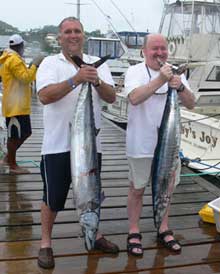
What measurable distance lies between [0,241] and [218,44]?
800 centimetres

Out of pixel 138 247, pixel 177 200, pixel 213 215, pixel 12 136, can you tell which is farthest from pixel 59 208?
pixel 12 136

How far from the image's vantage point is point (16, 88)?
4.60 m

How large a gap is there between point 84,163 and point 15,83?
2.32 m

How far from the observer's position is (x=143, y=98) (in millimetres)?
2703

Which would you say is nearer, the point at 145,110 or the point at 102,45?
the point at 145,110

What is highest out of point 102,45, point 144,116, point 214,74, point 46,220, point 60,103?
point 60,103

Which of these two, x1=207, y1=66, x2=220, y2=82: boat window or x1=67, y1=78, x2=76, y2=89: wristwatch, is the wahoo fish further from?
x1=207, y1=66, x2=220, y2=82: boat window

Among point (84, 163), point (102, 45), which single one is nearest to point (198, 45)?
point (84, 163)

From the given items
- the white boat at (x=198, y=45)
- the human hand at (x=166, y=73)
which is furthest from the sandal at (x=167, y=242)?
the white boat at (x=198, y=45)

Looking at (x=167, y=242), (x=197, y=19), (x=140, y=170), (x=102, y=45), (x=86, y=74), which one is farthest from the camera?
(x=102, y=45)

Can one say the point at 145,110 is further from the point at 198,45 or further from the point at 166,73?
the point at 198,45

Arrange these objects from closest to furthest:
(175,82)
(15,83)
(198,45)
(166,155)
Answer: (175,82), (166,155), (15,83), (198,45)

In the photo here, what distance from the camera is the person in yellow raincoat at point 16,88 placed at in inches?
177

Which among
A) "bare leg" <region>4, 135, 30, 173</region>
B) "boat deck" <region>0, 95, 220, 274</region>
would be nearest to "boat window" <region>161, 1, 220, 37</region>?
"boat deck" <region>0, 95, 220, 274</region>
